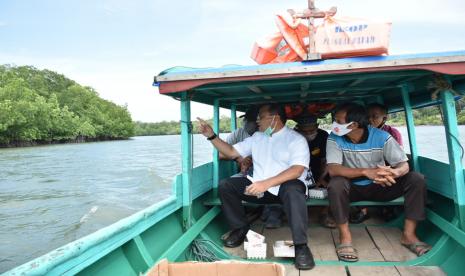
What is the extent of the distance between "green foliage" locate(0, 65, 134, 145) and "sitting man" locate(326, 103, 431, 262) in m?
57.4

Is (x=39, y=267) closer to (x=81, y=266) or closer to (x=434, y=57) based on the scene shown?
(x=81, y=266)

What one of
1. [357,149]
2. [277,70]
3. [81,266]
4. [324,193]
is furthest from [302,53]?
[81,266]

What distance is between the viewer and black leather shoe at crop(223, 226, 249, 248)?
350 cm

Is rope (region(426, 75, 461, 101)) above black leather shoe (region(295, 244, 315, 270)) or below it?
above

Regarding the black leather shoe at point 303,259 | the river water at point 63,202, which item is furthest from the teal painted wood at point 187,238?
the river water at point 63,202

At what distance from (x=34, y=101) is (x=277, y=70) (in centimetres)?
6907

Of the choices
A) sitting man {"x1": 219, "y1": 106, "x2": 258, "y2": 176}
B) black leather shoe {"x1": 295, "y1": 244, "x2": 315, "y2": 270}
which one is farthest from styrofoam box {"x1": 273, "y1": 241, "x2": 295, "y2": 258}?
sitting man {"x1": 219, "y1": 106, "x2": 258, "y2": 176}

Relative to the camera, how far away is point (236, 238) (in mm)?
3523

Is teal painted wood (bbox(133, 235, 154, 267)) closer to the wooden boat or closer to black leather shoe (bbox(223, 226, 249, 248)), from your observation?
the wooden boat

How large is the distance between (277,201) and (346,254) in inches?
29.5

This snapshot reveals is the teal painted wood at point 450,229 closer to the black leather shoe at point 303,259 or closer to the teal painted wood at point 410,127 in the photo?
the teal painted wood at point 410,127

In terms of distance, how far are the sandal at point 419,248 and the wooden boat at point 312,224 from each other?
0.32ft

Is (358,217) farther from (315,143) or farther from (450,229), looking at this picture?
(450,229)

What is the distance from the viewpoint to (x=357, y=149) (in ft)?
11.4
